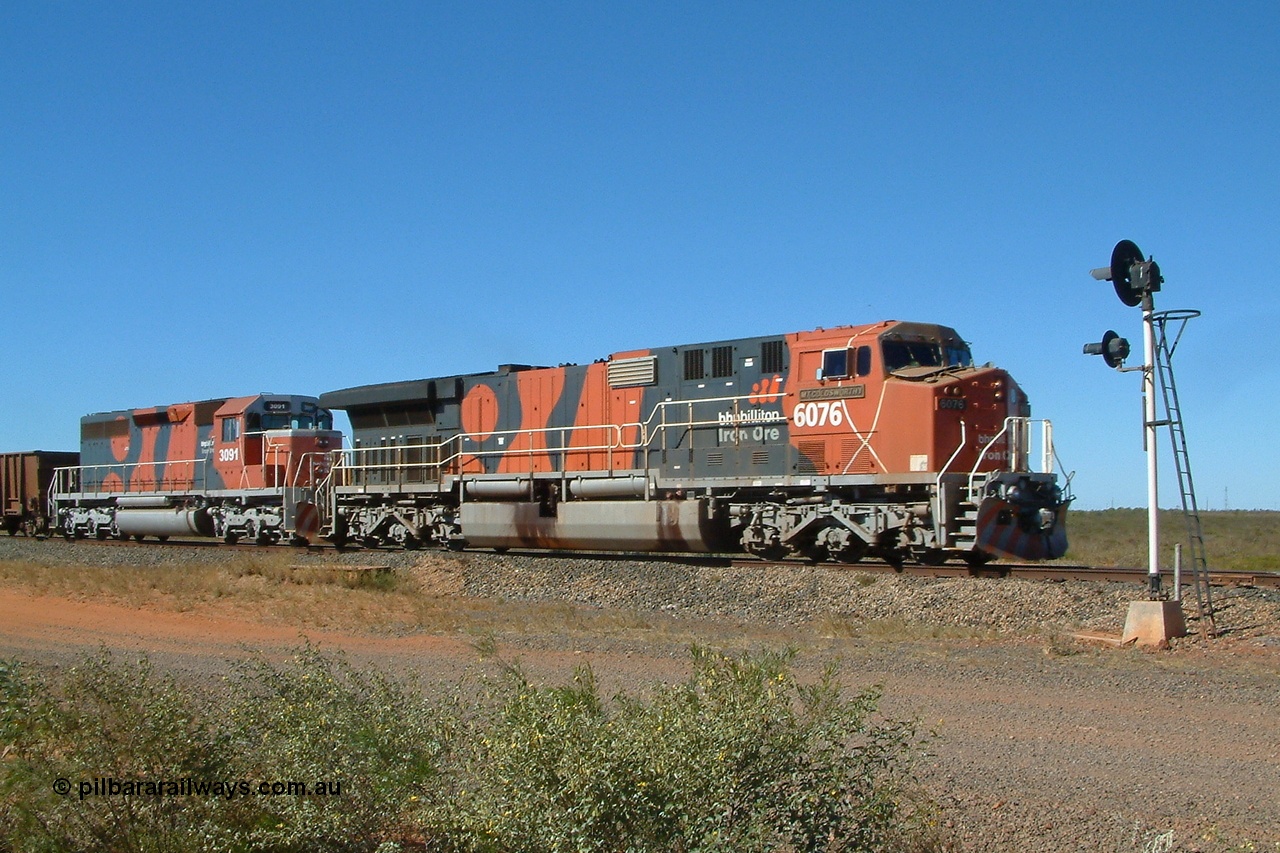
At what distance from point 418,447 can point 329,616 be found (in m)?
8.07

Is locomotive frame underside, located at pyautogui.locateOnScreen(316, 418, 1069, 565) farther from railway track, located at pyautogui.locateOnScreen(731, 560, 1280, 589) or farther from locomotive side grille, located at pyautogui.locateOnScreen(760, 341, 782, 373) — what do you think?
locomotive side grille, located at pyautogui.locateOnScreen(760, 341, 782, 373)

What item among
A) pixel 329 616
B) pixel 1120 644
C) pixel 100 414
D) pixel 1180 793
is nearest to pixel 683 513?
pixel 329 616

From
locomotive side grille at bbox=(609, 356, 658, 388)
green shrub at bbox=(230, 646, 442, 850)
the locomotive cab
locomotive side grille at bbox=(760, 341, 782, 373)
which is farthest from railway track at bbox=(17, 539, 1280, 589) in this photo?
the locomotive cab

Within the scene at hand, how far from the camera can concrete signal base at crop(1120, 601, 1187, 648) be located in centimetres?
1060

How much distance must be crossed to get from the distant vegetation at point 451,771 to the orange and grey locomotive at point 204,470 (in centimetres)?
1873

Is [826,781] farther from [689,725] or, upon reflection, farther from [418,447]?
[418,447]

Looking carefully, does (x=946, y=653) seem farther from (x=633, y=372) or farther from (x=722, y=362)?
(x=633, y=372)

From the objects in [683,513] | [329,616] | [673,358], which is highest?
[673,358]

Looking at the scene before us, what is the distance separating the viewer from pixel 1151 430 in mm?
11500

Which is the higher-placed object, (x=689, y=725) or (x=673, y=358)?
(x=673, y=358)

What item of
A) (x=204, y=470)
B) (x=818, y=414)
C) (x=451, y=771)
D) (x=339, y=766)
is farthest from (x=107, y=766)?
(x=204, y=470)

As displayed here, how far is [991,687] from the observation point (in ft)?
28.2

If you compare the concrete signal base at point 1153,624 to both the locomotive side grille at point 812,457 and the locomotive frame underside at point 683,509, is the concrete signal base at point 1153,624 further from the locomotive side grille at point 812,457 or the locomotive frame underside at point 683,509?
the locomotive side grille at point 812,457

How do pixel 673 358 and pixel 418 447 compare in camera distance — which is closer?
pixel 673 358
